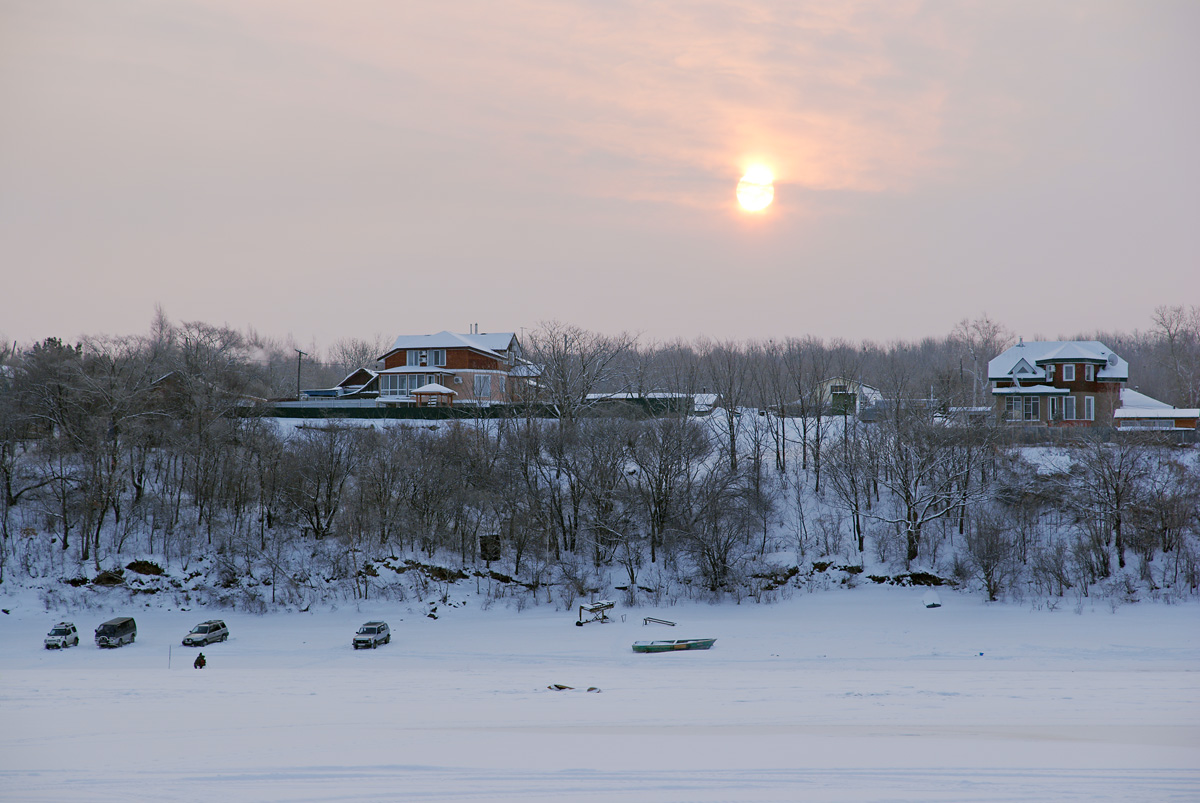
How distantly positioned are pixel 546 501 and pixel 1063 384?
113 feet

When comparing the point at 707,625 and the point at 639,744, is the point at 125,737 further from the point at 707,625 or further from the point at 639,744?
the point at 707,625

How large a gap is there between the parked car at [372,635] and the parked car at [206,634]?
16.2ft

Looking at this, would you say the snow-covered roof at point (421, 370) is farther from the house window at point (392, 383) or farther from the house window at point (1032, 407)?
the house window at point (1032, 407)

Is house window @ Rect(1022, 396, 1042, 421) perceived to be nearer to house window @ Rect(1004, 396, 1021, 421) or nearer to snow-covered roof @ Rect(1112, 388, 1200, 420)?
house window @ Rect(1004, 396, 1021, 421)

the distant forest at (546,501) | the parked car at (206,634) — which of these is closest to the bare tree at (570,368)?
the distant forest at (546,501)

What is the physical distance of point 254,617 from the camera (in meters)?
31.1

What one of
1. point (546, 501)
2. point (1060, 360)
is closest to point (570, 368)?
point (546, 501)

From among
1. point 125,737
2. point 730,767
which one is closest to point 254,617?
point 125,737

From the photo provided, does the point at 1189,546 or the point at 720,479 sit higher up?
the point at 720,479

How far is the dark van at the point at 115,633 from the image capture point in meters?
26.4

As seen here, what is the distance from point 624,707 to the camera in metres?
19.6

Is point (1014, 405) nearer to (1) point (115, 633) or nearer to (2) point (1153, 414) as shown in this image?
(2) point (1153, 414)

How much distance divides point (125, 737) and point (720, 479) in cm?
2580

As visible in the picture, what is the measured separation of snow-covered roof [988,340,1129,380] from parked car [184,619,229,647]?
45.9 m
